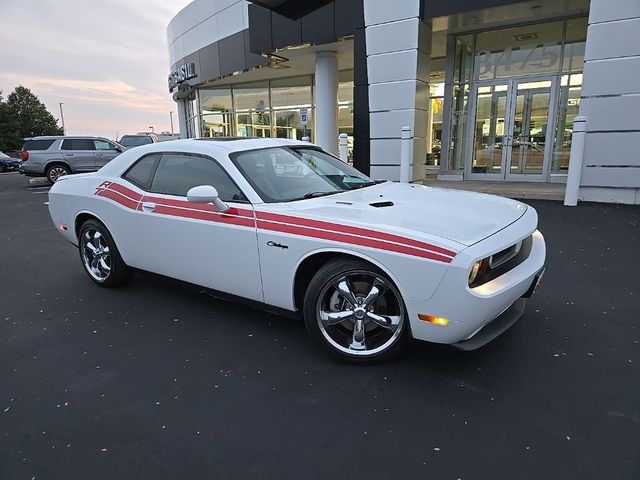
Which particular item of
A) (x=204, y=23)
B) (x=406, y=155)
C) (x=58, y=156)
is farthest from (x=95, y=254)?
(x=204, y=23)

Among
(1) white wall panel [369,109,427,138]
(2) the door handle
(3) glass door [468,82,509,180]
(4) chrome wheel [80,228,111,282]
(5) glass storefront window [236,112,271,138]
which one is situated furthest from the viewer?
(5) glass storefront window [236,112,271,138]

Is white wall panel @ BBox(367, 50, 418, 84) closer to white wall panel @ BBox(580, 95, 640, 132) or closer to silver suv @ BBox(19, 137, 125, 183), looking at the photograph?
white wall panel @ BBox(580, 95, 640, 132)

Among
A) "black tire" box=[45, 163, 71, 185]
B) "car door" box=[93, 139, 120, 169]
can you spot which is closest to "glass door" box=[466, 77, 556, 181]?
"car door" box=[93, 139, 120, 169]

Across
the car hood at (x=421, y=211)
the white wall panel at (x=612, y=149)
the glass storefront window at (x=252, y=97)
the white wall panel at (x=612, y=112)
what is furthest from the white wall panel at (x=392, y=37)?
the glass storefront window at (x=252, y=97)

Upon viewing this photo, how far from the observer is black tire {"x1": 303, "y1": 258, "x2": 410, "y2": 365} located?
9.30 ft

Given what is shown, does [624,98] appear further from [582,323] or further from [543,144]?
[582,323]

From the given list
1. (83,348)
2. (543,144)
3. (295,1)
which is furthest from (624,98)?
(83,348)

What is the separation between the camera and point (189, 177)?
3.83 meters

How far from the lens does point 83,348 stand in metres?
3.36

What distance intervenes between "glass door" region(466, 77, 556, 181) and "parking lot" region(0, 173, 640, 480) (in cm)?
861

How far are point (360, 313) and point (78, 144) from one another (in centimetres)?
1655

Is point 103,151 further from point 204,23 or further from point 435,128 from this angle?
point 435,128

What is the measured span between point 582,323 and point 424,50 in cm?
890

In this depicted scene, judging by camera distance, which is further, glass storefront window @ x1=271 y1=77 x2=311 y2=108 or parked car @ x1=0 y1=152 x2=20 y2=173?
parked car @ x1=0 y1=152 x2=20 y2=173
